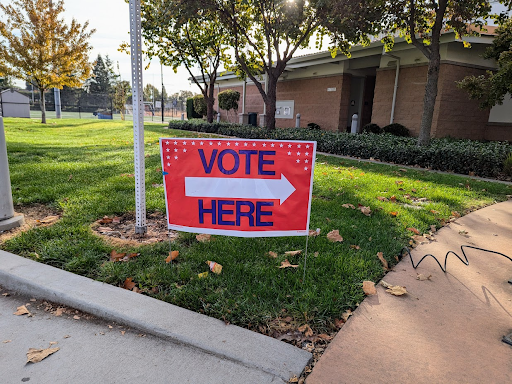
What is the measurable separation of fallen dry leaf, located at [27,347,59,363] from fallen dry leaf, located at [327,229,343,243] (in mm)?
2559

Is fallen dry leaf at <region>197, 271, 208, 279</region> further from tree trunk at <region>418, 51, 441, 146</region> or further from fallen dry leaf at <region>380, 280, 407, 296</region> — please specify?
tree trunk at <region>418, 51, 441, 146</region>

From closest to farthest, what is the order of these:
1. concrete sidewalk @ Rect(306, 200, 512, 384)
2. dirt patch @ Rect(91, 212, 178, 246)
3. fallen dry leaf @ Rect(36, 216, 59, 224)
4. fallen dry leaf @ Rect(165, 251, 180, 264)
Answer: concrete sidewalk @ Rect(306, 200, 512, 384), fallen dry leaf @ Rect(165, 251, 180, 264), dirt patch @ Rect(91, 212, 178, 246), fallen dry leaf @ Rect(36, 216, 59, 224)

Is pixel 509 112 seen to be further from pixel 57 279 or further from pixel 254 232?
pixel 57 279

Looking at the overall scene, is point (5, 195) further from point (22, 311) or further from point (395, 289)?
point (395, 289)

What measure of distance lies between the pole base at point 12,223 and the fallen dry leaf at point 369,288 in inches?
144

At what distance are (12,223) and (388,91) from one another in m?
15.2

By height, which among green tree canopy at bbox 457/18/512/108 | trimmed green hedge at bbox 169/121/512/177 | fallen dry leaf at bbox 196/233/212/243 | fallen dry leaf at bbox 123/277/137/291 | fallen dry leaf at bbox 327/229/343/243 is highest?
green tree canopy at bbox 457/18/512/108

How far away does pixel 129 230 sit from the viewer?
3.78 meters

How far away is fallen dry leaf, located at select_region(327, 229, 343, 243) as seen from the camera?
11.7 feet

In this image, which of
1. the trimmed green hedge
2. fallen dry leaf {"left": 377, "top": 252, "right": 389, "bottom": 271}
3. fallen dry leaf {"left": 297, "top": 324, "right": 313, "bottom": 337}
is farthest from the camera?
the trimmed green hedge

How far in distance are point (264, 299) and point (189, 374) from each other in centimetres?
80

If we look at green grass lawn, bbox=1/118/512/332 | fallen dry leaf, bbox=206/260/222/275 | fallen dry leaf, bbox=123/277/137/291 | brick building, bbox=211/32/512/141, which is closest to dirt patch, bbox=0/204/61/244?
green grass lawn, bbox=1/118/512/332

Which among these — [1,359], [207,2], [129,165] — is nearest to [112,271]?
[1,359]

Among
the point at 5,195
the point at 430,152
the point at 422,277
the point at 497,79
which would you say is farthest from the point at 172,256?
the point at 497,79
